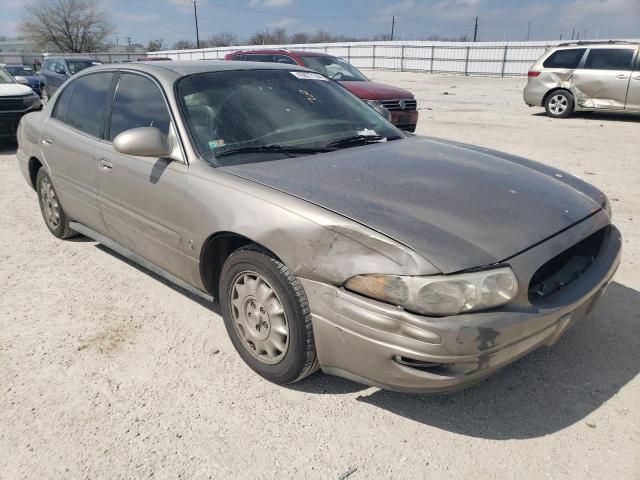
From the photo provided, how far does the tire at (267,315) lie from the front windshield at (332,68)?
27.8 feet

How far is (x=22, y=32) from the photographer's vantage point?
62.6m

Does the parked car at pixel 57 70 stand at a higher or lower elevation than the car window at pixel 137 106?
lower

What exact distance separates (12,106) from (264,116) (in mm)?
8108

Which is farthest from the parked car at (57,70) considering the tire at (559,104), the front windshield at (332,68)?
the tire at (559,104)

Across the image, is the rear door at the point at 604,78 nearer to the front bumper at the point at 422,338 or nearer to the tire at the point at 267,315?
the front bumper at the point at 422,338

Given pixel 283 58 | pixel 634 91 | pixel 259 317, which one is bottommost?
pixel 259 317

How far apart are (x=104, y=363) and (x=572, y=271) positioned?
8.49 feet

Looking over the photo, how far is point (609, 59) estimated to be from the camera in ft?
39.6

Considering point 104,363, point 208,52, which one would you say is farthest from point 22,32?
point 104,363

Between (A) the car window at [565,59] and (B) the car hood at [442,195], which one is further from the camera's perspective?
(A) the car window at [565,59]

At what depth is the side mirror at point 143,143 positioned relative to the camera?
293 centimetres

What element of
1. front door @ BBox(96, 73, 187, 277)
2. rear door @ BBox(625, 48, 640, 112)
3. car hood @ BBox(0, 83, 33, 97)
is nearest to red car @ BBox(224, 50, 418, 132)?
car hood @ BBox(0, 83, 33, 97)

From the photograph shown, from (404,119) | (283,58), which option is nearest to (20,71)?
(283,58)

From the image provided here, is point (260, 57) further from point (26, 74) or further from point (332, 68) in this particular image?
point (26, 74)
